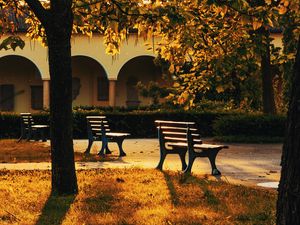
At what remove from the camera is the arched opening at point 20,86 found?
1432 inches

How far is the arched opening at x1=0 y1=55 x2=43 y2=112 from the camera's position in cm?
3638

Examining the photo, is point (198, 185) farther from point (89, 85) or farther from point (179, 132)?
point (89, 85)

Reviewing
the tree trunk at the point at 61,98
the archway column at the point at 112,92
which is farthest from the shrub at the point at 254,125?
the archway column at the point at 112,92

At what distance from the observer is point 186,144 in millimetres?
11398

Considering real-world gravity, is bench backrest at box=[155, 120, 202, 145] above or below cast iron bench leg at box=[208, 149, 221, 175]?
above

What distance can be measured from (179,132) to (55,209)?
4649 mm

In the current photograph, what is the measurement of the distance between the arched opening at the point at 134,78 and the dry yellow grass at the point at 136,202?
87.5 feet

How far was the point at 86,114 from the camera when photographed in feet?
79.7

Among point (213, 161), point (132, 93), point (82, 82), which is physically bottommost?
point (213, 161)

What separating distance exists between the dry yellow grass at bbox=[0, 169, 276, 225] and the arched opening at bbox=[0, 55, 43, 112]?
2712 cm

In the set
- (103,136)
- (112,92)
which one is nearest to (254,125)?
(103,136)

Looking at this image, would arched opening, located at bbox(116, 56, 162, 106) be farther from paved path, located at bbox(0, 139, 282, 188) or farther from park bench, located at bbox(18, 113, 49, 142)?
paved path, located at bbox(0, 139, 282, 188)

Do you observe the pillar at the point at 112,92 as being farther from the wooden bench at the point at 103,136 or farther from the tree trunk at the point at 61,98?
the tree trunk at the point at 61,98

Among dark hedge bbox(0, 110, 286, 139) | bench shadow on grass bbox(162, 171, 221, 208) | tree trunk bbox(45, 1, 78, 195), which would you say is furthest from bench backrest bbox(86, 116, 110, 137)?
dark hedge bbox(0, 110, 286, 139)
